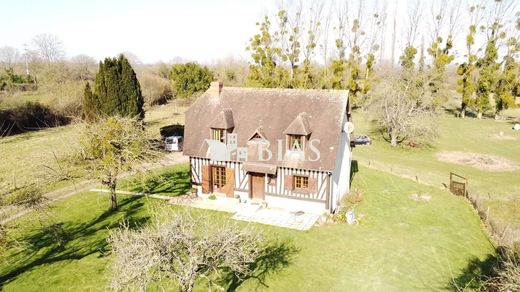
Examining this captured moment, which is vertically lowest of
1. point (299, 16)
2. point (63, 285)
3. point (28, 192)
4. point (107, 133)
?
point (63, 285)

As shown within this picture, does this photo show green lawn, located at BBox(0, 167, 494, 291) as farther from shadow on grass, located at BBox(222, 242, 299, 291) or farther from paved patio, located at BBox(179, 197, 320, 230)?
paved patio, located at BBox(179, 197, 320, 230)

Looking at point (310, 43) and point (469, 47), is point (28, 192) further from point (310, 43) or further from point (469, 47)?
point (469, 47)

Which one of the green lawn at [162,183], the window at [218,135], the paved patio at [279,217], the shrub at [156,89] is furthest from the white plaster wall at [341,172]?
the shrub at [156,89]

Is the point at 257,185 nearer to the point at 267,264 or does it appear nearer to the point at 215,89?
the point at 267,264

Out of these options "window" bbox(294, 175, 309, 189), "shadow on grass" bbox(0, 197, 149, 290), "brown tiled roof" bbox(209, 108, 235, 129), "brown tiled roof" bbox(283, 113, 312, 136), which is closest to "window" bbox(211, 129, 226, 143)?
"brown tiled roof" bbox(209, 108, 235, 129)

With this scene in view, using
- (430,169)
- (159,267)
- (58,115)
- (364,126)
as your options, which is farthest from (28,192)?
(364,126)

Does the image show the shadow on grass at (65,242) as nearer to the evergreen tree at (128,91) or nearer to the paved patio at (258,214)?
the paved patio at (258,214)
